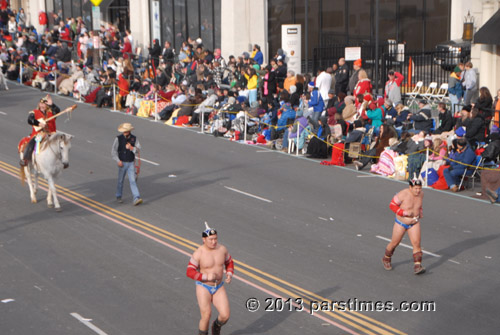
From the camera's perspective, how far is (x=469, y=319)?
1174 centimetres

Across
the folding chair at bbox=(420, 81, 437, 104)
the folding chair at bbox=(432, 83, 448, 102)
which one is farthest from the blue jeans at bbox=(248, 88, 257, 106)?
the folding chair at bbox=(432, 83, 448, 102)

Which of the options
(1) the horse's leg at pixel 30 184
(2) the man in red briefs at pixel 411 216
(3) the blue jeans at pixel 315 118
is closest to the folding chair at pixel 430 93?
(3) the blue jeans at pixel 315 118

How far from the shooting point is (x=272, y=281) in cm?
1338

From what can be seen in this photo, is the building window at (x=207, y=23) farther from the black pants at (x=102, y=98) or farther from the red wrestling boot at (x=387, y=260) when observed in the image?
the red wrestling boot at (x=387, y=260)

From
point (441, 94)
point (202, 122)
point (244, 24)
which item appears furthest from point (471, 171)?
point (244, 24)

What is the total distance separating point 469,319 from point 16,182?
1288 centimetres

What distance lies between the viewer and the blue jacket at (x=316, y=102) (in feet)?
82.0

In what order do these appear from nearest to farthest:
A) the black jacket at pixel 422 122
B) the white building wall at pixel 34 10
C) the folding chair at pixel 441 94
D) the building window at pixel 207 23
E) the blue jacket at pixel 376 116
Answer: the black jacket at pixel 422 122, the blue jacket at pixel 376 116, the folding chair at pixel 441 94, the building window at pixel 207 23, the white building wall at pixel 34 10

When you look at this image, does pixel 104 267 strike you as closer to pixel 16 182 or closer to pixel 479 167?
pixel 16 182

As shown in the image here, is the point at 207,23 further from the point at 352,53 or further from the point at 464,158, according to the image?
the point at 464,158

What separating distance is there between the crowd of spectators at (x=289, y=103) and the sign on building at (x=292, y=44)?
1.45 ft

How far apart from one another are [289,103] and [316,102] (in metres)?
1.03

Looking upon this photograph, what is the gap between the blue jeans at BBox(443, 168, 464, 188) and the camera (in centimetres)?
1978

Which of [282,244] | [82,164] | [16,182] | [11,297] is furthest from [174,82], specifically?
[11,297]
